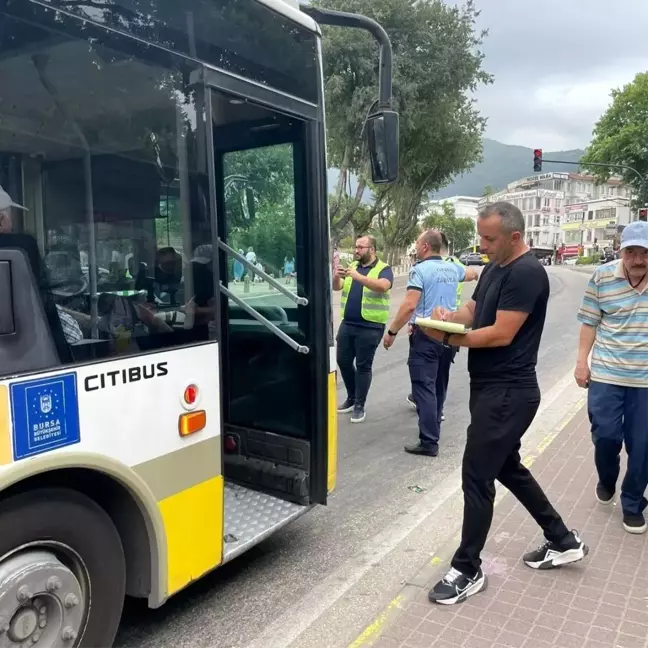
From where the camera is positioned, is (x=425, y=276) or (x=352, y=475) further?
(x=425, y=276)

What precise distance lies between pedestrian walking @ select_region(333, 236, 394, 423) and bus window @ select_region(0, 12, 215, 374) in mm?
3562

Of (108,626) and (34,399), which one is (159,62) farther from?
(108,626)

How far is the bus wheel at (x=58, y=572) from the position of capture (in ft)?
7.00

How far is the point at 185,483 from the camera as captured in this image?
2.77 meters

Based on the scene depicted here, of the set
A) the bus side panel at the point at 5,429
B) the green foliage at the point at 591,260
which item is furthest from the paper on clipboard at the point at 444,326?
the green foliage at the point at 591,260

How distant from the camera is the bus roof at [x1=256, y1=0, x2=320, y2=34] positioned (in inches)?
126

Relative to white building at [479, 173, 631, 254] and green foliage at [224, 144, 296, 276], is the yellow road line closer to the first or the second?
green foliage at [224, 144, 296, 276]

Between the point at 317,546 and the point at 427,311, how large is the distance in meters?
2.45

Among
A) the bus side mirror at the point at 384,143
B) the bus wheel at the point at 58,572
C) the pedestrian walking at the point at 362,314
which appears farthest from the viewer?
the pedestrian walking at the point at 362,314

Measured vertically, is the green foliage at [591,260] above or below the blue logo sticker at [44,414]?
below

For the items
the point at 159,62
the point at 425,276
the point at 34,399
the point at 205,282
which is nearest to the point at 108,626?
the point at 34,399

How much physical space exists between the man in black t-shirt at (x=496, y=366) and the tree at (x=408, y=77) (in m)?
17.1

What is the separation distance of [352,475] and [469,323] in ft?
6.79

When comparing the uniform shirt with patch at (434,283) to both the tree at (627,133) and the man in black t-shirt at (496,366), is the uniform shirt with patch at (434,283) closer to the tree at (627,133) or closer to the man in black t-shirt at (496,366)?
the man in black t-shirt at (496,366)
